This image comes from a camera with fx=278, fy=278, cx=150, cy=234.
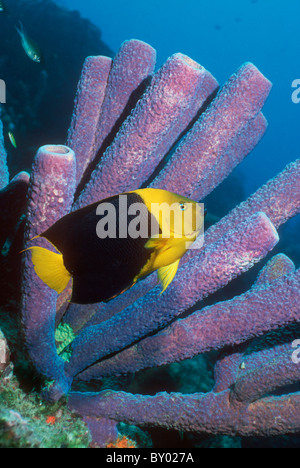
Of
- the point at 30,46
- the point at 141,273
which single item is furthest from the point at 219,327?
the point at 30,46

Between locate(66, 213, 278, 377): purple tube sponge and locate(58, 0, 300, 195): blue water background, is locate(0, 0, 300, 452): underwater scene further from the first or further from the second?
locate(58, 0, 300, 195): blue water background

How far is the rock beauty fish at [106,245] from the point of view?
0.95 m

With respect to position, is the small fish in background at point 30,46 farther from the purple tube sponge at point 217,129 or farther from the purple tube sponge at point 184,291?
the purple tube sponge at point 184,291

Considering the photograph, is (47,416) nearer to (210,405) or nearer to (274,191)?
(210,405)

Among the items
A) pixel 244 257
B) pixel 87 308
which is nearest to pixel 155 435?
pixel 87 308

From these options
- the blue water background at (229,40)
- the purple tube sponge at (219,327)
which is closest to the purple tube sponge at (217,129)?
the purple tube sponge at (219,327)

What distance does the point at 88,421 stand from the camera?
184 centimetres

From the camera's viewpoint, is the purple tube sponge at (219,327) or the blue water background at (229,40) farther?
the blue water background at (229,40)

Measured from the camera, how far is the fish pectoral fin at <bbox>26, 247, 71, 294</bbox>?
921 millimetres

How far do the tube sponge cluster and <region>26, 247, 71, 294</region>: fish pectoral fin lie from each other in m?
0.37

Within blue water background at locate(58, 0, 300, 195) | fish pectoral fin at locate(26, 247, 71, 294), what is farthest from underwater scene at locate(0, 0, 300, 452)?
blue water background at locate(58, 0, 300, 195)

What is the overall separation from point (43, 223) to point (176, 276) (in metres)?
0.83

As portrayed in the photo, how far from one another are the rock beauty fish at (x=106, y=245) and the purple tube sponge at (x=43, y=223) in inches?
11.7

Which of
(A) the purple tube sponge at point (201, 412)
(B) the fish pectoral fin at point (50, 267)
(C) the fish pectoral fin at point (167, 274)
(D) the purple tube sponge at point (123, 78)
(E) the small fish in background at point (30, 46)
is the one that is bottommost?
(A) the purple tube sponge at point (201, 412)
